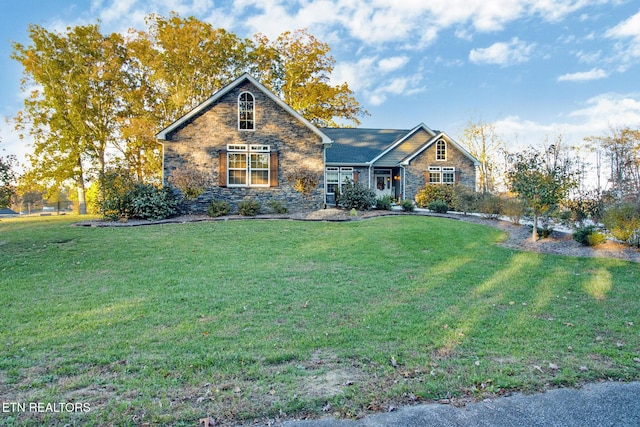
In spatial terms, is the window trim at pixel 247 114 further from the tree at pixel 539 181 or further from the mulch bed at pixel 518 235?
the tree at pixel 539 181

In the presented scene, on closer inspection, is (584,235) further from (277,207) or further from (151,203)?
(151,203)

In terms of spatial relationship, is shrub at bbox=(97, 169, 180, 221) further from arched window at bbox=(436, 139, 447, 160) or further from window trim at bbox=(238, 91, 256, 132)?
arched window at bbox=(436, 139, 447, 160)

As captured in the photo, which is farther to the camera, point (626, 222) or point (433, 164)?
point (433, 164)

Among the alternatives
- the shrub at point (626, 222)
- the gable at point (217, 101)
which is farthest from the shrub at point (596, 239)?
the gable at point (217, 101)

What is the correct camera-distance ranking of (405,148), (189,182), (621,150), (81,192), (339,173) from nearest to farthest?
(189,182)
(621,150)
(339,173)
(405,148)
(81,192)

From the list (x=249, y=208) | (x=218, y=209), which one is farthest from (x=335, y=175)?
(x=218, y=209)

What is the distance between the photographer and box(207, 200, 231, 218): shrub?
1509cm

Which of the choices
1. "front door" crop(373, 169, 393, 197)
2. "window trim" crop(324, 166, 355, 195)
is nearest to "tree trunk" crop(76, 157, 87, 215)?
"window trim" crop(324, 166, 355, 195)

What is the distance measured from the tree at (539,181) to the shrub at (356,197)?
6.67 meters

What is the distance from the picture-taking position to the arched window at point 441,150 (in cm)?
2352

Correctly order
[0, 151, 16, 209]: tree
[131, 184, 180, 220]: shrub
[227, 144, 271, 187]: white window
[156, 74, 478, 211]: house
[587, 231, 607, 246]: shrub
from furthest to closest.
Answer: [227, 144, 271, 187]: white window → [156, 74, 478, 211]: house → [131, 184, 180, 220]: shrub → [587, 231, 607, 246]: shrub → [0, 151, 16, 209]: tree

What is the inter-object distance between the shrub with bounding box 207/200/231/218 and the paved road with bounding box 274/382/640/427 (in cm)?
1327

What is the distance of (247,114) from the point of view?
54.5 feet

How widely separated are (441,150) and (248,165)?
13429 millimetres
